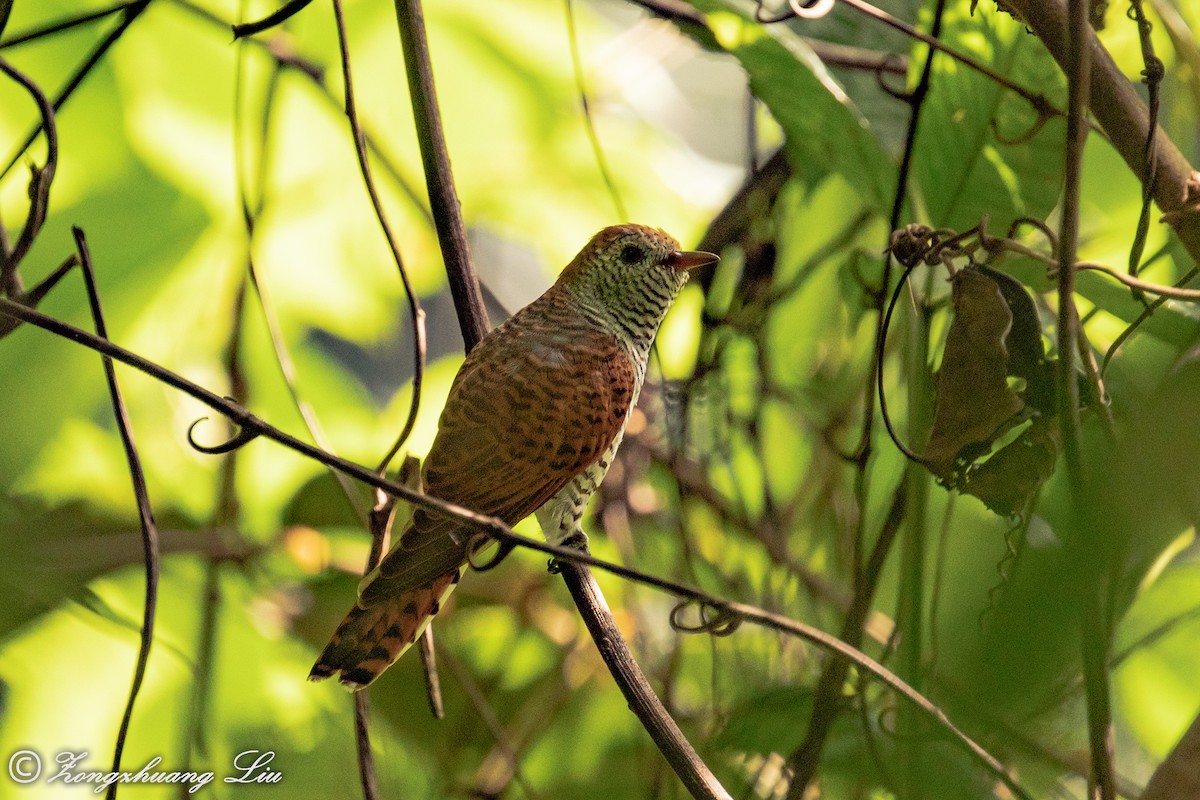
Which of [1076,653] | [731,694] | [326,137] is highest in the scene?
[326,137]

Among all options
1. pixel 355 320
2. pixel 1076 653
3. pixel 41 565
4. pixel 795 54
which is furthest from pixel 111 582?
pixel 1076 653

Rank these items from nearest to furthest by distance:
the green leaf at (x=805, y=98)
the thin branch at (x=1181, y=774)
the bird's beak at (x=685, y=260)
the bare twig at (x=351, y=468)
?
1. the bare twig at (x=351, y=468)
2. the thin branch at (x=1181, y=774)
3. the green leaf at (x=805, y=98)
4. the bird's beak at (x=685, y=260)

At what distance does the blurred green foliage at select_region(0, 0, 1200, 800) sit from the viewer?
113cm

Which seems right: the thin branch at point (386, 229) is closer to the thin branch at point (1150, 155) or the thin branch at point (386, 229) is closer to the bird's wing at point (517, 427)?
the bird's wing at point (517, 427)

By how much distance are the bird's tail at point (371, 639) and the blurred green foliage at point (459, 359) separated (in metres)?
0.31

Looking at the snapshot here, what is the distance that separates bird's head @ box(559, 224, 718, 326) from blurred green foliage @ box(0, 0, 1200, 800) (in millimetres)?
204

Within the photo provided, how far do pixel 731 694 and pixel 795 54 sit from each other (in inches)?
33.3

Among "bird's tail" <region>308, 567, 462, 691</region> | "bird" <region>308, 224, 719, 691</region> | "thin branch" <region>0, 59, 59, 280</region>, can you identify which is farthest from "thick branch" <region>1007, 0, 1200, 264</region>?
"thin branch" <region>0, 59, 59, 280</region>

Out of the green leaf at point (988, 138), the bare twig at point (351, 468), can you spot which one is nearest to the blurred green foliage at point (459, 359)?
the green leaf at point (988, 138)

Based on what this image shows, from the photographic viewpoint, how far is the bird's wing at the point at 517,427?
1.09 m

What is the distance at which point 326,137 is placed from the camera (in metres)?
1.82

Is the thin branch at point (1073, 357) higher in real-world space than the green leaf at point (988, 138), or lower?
lower

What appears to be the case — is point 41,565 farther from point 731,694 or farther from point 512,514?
point 731,694

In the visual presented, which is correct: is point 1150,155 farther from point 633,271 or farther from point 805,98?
point 633,271
